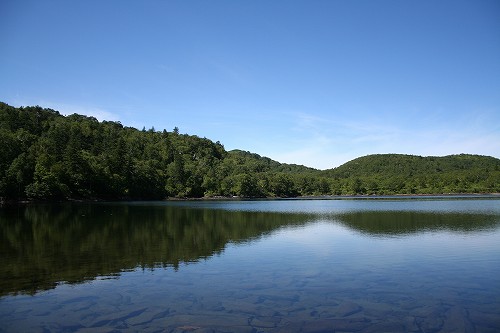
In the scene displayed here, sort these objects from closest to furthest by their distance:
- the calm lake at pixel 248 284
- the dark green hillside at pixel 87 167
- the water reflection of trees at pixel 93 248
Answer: the calm lake at pixel 248 284 < the water reflection of trees at pixel 93 248 < the dark green hillside at pixel 87 167

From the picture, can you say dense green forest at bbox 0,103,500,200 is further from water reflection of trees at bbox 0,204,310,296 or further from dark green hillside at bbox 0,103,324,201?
water reflection of trees at bbox 0,204,310,296

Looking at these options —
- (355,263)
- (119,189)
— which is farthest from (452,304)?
(119,189)

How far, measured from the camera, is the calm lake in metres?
12.5

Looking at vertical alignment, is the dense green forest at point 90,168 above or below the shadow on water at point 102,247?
above

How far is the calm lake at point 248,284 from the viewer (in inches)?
491

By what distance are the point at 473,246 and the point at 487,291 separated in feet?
45.5

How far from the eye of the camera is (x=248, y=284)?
58.0 feet

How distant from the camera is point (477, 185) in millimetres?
197625

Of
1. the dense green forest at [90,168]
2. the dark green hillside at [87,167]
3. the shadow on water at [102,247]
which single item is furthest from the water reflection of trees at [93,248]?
the dense green forest at [90,168]

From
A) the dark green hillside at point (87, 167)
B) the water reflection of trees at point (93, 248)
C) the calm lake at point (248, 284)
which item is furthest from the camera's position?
the dark green hillside at point (87, 167)

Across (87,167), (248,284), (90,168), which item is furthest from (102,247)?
(90,168)

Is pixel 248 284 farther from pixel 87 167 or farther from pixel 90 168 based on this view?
pixel 90 168

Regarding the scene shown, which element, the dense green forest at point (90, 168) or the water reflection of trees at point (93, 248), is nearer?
the water reflection of trees at point (93, 248)

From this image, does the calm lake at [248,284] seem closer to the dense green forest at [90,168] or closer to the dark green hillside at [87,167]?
the dark green hillside at [87,167]
